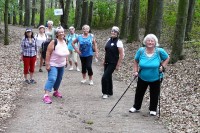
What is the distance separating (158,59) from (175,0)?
20.2 meters

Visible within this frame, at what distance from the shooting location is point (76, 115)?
8.27 meters

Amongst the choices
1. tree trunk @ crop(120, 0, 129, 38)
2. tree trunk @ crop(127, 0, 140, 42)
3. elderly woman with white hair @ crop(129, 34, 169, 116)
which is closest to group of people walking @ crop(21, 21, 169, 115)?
elderly woman with white hair @ crop(129, 34, 169, 116)

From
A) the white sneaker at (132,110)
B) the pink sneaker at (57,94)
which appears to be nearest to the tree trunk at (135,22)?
the pink sneaker at (57,94)

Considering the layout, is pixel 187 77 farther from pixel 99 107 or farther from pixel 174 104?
pixel 99 107

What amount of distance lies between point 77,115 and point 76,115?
24 mm

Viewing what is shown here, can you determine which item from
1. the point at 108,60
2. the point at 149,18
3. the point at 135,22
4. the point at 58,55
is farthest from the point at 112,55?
the point at 135,22

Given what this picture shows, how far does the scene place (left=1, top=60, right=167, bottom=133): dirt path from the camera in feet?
24.0

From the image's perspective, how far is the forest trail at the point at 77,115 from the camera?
7.30 metres

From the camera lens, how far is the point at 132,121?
7.95 meters

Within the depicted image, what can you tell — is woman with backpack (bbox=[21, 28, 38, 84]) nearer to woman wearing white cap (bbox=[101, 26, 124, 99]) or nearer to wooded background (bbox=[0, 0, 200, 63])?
woman wearing white cap (bbox=[101, 26, 124, 99])

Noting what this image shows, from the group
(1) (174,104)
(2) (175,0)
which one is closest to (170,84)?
(1) (174,104)

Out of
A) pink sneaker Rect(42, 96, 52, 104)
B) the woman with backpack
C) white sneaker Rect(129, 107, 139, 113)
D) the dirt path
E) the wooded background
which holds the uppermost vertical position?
the wooded background

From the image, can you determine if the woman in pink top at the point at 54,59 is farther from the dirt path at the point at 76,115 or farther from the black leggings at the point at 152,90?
the black leggings at the point at 152,90

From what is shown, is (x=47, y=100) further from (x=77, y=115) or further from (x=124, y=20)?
(x=124, y=20)
